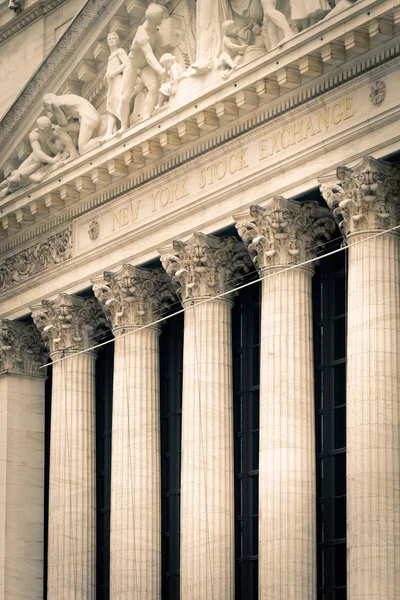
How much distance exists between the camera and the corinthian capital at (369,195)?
48719 mm

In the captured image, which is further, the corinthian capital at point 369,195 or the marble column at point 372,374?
the corinthian capital at point 369,195

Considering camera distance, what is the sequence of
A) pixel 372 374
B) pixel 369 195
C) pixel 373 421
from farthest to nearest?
pixel 369 195, pixel 372 374, pixel 373 421

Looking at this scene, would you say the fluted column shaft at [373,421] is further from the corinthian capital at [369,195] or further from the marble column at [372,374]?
the corinthian capital at [369,195]

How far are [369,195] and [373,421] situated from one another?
532 centimetres

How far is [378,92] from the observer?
48750 millimetres

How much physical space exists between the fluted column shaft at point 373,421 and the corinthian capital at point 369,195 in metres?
0.41

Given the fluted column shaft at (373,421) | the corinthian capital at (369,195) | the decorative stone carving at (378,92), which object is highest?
the decorative stone carving at (378,92)

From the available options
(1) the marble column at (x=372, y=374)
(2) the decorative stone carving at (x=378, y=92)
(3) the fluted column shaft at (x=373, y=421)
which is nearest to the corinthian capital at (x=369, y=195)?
(1) the marble column at (x=372, y=374)

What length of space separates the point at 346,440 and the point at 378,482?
2.40 m

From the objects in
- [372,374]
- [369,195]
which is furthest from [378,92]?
[372,374]

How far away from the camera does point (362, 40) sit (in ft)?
160

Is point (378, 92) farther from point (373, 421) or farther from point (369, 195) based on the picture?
point (373, 421)

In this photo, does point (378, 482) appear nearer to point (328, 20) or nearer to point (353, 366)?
point (353, 366)

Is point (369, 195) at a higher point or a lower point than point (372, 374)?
higher
